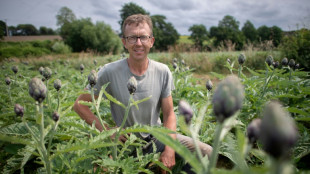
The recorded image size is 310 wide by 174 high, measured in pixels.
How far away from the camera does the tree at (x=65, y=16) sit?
49103mm

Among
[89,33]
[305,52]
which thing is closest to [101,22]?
[89,33]

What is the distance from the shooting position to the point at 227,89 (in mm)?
580

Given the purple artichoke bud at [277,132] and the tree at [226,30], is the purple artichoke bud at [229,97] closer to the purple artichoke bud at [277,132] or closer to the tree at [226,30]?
the purple artichoke bud at [277,132]

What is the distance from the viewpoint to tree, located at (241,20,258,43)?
178 feet

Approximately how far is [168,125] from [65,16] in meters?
58.8

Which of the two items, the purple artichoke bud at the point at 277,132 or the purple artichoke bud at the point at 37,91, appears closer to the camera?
the purple artichoke bud at the point at 277,132

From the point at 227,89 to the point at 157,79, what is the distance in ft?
5.85

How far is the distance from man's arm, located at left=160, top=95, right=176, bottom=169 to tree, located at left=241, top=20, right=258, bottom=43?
61316 mm

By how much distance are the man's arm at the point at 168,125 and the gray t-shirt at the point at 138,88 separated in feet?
0.36

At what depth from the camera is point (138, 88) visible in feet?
7.27

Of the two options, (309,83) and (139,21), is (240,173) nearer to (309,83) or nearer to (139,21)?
(139,21)

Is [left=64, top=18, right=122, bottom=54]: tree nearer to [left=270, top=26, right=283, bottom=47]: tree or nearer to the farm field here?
[left=270, top=26, right=283, bottom=47]: tree

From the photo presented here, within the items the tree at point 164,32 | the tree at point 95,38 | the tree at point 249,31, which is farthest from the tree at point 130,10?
the tree at point 249,31

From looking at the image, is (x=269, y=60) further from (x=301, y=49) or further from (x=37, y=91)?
(x=301, y=49)
